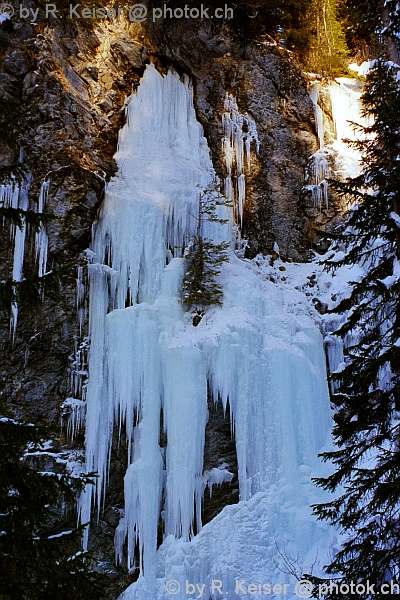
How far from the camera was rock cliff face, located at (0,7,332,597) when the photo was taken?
34.9 ft

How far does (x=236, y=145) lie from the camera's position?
14883 millimetres

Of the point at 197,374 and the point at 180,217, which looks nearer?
the point at 197,374

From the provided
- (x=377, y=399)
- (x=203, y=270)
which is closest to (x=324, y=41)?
(x=203, y=270)

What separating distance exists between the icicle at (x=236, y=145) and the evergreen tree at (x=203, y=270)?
5.68 ft

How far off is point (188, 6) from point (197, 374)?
458 inches

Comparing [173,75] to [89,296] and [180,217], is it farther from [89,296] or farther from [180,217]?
[89,296]

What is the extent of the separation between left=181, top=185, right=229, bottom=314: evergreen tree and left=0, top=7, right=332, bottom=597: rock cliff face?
186 centimetres

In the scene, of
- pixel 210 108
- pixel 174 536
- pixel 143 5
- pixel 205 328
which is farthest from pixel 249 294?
pixel 143 5

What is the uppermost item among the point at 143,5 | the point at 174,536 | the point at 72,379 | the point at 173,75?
the point at 143,5

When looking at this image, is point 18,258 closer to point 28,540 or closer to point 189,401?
point 189,401

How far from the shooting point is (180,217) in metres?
12.4

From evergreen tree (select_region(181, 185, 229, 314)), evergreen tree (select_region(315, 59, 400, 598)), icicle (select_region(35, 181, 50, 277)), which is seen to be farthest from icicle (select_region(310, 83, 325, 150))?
evergreen tree (select_region(315, 59, 400, 598))

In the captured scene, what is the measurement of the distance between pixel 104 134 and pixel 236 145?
12.3 ft

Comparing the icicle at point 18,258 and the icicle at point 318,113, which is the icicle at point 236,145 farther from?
the icicle at point 18,258
